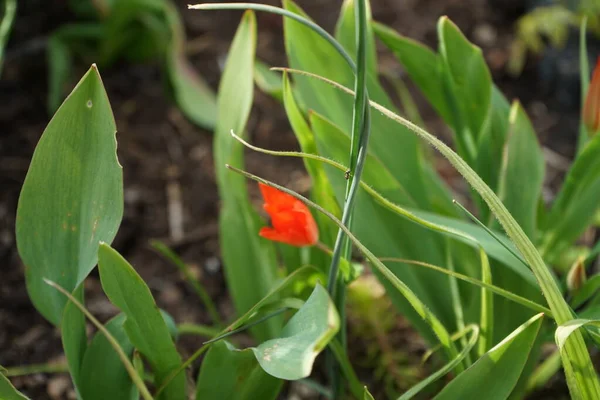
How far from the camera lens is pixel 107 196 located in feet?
2.59

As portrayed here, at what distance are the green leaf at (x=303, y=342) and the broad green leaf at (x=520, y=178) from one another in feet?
1.37

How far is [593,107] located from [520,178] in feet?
0.45

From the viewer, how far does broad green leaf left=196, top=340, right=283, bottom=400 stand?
0.80 metres

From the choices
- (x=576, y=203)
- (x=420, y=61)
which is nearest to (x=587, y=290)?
(x=576, y=203)

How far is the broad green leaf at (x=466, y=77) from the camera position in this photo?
96cm

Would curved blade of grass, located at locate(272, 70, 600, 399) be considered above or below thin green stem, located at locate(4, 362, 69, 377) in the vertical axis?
above

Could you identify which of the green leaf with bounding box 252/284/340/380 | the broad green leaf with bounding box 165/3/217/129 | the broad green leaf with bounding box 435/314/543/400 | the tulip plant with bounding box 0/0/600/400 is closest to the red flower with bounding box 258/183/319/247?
the tulip plant with bounding box 0/0/600/400

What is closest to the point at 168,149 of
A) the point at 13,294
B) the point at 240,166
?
the point at 13,294

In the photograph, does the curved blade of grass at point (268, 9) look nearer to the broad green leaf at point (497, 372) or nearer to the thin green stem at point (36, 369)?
the broad green leaf at point (497, 372)

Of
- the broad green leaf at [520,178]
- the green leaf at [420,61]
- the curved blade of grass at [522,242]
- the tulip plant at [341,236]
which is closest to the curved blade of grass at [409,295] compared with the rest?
the tulip plant at [341,236]

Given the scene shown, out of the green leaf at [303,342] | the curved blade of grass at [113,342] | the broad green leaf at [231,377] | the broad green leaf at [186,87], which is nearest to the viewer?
the green leaf at [303,342]

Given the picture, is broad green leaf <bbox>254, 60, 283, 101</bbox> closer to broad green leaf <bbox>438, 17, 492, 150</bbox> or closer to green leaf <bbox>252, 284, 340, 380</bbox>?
broad green leaf <bbox>438, 17, 492, 150</bbox>

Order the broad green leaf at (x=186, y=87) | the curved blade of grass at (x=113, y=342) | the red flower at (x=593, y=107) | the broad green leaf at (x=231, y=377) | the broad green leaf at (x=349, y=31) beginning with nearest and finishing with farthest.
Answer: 1. the curved blade of grass at (x=113, y=342)
2. the broad green leaf at (x=231, y=377)
3. the red flower at (x=593, y=107)
4. the broad green leaf at (x=349, y=31)
5. the broad green leaf at (x=186, y=87)

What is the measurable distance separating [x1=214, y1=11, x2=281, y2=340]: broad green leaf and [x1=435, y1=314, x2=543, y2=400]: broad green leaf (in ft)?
1.21
